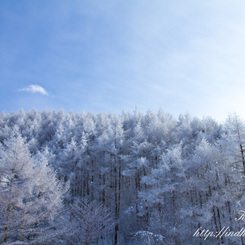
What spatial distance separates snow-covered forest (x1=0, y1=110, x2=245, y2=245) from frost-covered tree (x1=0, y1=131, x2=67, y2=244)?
5 centimetres

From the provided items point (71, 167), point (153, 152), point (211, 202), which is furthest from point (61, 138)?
point (211, 202)

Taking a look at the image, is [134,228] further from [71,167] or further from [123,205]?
[71,167]

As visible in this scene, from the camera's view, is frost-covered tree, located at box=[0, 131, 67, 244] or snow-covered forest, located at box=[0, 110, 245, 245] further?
snow-covered forest, located at box=[0, 110, 245, 245]

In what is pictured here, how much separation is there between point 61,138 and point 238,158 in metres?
23.9

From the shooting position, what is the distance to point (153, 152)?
880 inches

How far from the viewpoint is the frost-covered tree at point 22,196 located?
35.3 feet

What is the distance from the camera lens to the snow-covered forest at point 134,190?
1373 cm

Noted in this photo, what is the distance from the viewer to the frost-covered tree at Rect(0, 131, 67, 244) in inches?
424

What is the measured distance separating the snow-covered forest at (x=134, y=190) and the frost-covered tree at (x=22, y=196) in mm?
49

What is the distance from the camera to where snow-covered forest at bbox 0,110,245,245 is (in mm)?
13727

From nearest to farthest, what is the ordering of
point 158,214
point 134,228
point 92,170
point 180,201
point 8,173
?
point 8,173 < point 158,214 < point 180,201 < point 134,228 < point 92,170

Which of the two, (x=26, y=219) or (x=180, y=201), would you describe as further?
(x=180, y=201)

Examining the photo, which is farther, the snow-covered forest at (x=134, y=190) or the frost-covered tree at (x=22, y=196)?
the snow-covered forest at (x=134, y=190)

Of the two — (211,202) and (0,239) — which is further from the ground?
(211,202)
